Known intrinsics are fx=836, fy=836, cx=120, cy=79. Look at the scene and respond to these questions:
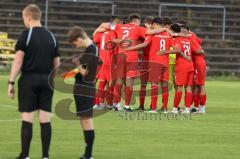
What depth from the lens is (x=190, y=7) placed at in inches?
1745

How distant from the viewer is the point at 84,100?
12.3 m

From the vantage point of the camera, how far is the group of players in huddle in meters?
20.3

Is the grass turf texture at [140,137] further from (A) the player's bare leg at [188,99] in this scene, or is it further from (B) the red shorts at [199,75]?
(B) the red shorts at [199,75]

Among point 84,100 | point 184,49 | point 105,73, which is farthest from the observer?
point 105,73

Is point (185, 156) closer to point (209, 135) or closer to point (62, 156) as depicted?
point (62, 156)

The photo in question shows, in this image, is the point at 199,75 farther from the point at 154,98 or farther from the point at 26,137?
the point at 26,137

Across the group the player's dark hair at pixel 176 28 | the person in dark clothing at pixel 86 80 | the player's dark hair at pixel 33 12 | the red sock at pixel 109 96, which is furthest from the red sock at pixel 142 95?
the player's dark hair at pixel 33 12

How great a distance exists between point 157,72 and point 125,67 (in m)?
0.94

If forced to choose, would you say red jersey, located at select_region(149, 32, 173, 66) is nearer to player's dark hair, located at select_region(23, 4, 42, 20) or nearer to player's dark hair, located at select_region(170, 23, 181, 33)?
player's dark hair, located at select_region(170, 23, 181, 33)

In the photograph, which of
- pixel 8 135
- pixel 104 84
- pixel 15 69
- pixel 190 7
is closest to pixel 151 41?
pixel 104 84

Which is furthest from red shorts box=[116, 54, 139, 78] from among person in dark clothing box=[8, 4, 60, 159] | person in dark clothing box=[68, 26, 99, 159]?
person in dark clothing box=[8, 4, 60, 159]

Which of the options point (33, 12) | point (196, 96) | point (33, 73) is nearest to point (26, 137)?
point (33, 73)

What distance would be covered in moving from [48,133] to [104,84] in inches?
365

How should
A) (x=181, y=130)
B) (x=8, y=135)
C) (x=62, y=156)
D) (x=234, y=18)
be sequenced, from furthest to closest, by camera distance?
(x=234, y=18)
(x=181, y=130)
(x=8, y=135)
(x=62, y=156)
